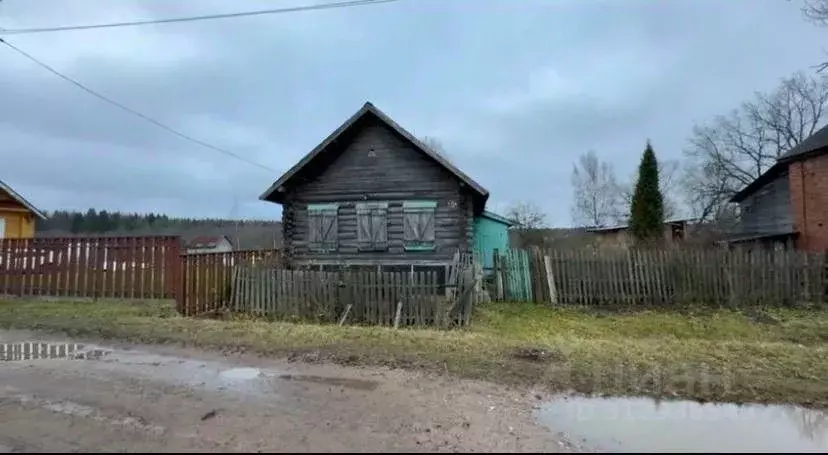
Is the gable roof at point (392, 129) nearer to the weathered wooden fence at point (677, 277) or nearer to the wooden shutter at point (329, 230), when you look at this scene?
the wooden shutter at point (329, 230)

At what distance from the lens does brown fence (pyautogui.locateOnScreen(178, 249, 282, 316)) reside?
13461mm

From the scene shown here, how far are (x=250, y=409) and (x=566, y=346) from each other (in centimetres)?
529

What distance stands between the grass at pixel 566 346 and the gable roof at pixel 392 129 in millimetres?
4938

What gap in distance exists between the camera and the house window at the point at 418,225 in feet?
60.1

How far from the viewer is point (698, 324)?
44.3 ft

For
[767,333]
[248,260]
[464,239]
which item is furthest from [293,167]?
[767,333]

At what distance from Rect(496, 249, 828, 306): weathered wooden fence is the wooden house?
267 cm

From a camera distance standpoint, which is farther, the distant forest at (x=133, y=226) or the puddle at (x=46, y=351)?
the distant forest at (x=133, y=226)

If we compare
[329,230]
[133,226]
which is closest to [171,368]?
[329,230]

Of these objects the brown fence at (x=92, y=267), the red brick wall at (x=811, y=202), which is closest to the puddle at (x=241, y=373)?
the brown fence at (x=92, y=267)

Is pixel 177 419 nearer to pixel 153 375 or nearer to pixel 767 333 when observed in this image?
pixel 153 375

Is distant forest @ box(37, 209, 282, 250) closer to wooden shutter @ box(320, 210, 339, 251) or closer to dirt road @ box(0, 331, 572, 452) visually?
wooden shutter @ box(320, 210, 339, 251)

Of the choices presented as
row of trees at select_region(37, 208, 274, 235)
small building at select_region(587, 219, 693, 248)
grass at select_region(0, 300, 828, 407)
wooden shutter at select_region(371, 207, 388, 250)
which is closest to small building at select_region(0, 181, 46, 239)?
grass at select_region(0, 300, 828, 407)

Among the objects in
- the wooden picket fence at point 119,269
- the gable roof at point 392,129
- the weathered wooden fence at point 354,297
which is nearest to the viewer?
the weathered wooden fence at point 354,297
